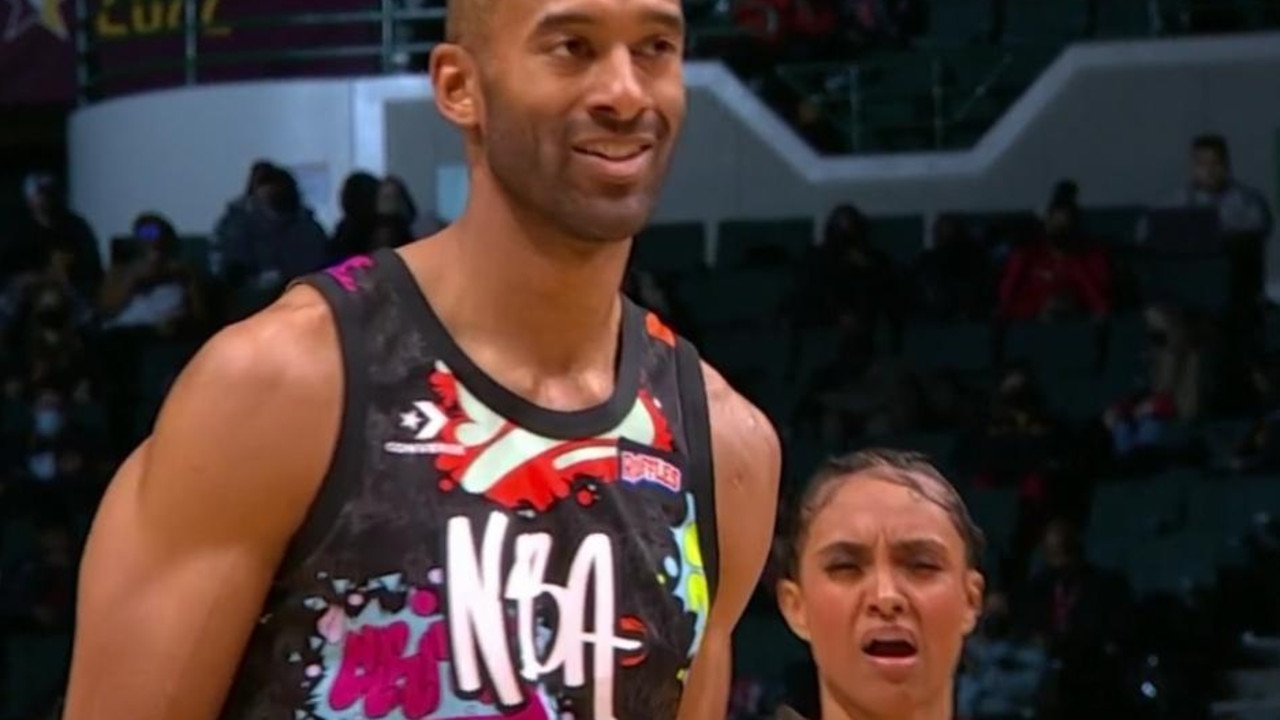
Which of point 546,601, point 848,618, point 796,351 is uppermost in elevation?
point 546,601

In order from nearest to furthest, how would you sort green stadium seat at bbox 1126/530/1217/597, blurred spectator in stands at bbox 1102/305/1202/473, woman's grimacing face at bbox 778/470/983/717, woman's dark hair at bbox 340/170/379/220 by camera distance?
woman's grimacing face at bbox 778/470/983/717 → green stadium seat at bbox 1126/530/1217/597 → blurred spectator in stands at bbox 1102/305/1202/473 → woman's dark hair at bbox 340/170/379/220

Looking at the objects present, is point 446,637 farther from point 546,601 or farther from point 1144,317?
point 1144,317

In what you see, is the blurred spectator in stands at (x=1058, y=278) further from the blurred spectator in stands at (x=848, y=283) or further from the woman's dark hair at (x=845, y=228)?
the woman's dark hair at (x=845, y=228)

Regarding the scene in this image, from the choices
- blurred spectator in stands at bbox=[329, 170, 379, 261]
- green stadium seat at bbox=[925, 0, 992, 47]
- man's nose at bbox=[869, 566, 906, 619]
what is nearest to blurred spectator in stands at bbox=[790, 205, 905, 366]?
blurred spectator in stands at bbox=[329, 170, 379, 261]

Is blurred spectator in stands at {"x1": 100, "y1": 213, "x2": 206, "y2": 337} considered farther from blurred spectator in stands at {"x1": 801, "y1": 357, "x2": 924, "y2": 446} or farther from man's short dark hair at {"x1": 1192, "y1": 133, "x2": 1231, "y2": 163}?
man's short dark hair at {"x1": 1192, "y1": 133, "x2": 1231, "y2": 163}

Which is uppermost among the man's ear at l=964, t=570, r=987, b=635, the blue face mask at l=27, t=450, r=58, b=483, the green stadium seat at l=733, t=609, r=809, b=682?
the man's ear at l=964, t=570, r=987, b=635

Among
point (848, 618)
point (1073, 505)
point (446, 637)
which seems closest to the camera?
point (446, 637)

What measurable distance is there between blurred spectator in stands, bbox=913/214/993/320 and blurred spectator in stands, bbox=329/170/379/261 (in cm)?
186

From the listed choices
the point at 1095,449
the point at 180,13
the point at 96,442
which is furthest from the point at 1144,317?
the point at 180,13

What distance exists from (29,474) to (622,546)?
6.66 metres

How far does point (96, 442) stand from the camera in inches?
323

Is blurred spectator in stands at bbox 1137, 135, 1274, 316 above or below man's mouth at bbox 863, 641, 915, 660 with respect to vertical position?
below

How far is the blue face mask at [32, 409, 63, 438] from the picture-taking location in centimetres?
836

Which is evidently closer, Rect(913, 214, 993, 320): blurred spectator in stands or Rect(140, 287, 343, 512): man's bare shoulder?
Rect(140, 287, 343, 512): man's bare shoulder
